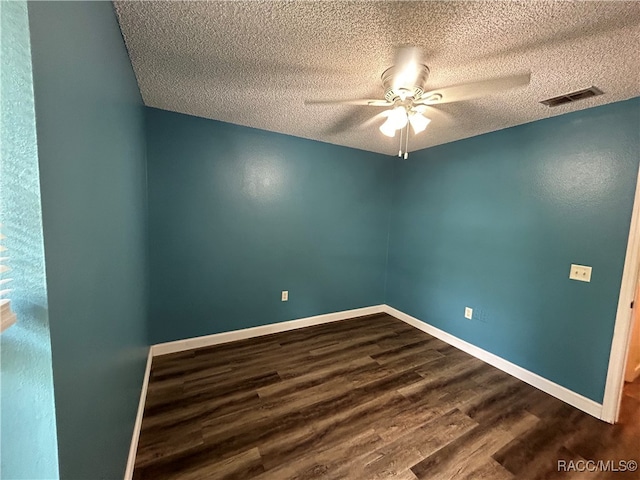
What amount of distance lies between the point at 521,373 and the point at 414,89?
2.54 m

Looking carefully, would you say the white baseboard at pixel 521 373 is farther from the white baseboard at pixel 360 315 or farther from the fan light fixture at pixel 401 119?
the fan light fixture at pixel 401 119

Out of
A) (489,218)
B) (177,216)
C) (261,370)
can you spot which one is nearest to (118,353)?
(261,370)

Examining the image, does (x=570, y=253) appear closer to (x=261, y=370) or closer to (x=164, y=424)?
(x=261, y=370)

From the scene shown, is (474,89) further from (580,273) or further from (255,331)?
(255,331)

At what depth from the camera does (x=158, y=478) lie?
1244 mm

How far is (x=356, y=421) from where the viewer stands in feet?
5.37

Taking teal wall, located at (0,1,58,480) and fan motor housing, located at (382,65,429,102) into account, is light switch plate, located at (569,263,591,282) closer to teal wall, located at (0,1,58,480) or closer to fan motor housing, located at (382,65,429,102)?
fan motor housing, located at (382,65,429,102)

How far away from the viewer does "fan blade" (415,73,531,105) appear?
116 centimetres

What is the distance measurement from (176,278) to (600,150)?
3.65 m

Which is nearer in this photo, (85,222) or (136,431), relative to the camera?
(85,222)

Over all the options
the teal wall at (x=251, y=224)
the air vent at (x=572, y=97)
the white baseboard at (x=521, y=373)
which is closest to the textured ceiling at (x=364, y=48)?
the air vent at (x=572, y=97)

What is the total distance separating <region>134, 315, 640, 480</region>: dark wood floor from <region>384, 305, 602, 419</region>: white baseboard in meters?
0.07

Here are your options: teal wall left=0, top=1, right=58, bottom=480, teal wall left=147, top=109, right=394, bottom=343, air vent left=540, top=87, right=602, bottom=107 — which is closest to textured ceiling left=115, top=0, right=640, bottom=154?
air vent left=540, top=87, right=602, bottom=107

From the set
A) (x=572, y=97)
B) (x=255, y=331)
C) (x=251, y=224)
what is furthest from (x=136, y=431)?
(x=572, y=97)
